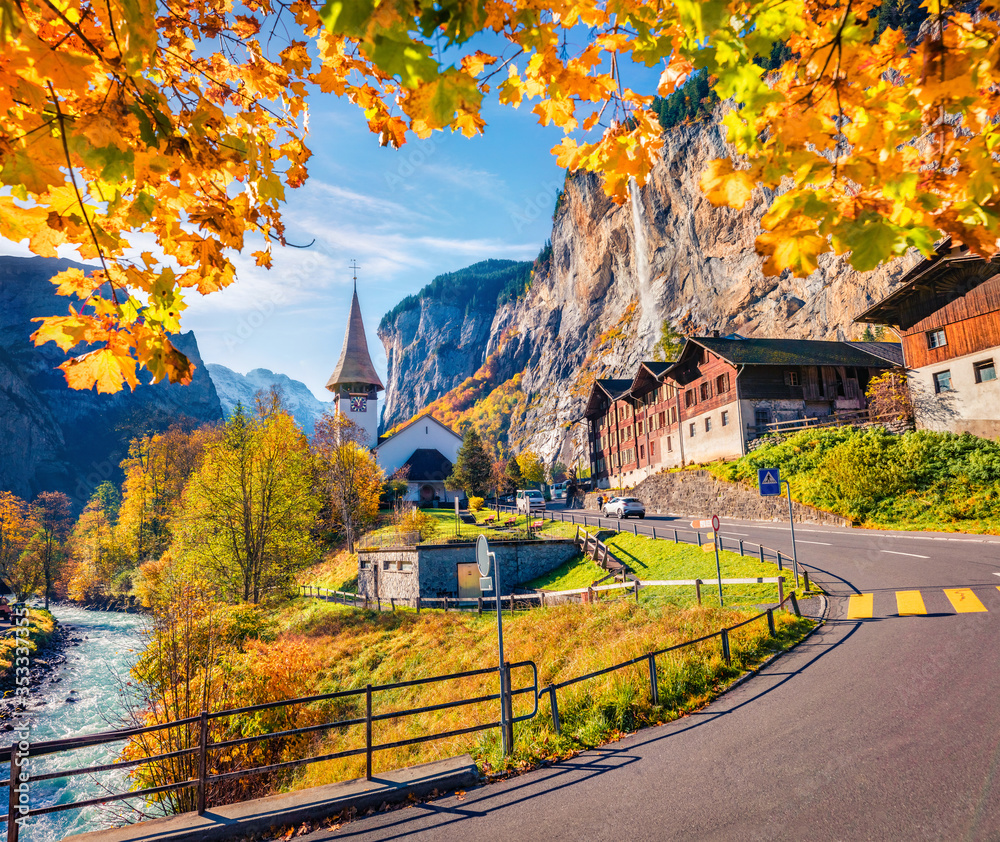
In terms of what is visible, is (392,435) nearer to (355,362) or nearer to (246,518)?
(355,362)

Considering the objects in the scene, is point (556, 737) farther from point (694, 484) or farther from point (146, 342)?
point (694, 484)

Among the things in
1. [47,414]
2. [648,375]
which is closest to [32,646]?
[648,375]

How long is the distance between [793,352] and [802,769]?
41.2 metres

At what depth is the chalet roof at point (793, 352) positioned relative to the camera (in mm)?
39594

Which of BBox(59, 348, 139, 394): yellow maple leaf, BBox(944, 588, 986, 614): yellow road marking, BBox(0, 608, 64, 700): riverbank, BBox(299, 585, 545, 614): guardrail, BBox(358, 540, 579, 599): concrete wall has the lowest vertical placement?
BBox(0, 608, 64, 700): riverbank

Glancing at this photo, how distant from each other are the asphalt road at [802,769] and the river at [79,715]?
24.6 feet

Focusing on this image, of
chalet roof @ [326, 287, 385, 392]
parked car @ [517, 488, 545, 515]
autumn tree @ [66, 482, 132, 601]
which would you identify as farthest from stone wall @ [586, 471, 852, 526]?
autumn tree @ [66, 482, 132, 601]

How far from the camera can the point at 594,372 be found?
112250mm

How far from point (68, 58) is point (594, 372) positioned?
112751 millimetres

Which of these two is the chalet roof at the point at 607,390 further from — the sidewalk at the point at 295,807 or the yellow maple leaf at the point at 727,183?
the yellow maple leaf at the point at 727,183

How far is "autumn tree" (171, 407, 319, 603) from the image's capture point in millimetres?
26875

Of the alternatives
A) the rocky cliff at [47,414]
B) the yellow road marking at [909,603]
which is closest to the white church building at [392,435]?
the yellow road marking at [909,603]

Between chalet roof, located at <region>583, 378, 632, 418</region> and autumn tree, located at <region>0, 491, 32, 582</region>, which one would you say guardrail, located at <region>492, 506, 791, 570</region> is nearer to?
chalet roof, located at <region>583, 378, 632, 418</region>

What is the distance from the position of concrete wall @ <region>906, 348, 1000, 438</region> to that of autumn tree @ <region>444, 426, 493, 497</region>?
40.0 metres
